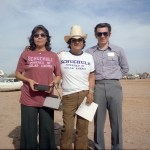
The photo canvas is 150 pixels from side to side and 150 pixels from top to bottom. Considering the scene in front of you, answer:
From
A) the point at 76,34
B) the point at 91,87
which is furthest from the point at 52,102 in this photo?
the point at 76,34

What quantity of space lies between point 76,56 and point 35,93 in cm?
96

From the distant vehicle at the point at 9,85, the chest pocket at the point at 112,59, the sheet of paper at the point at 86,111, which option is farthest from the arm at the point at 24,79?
the distant vehicle at the point at 9,85

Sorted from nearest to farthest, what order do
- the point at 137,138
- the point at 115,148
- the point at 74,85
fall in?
1. the point at 74,85
2. the point at 115,148
3. the point at 137,138

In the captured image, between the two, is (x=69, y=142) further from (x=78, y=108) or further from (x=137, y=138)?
(x=137, y=138)

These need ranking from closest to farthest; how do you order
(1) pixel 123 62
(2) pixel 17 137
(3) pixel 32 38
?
(3) pixel 32 38
(1) pixel 123 62
(2) pixel 17 137

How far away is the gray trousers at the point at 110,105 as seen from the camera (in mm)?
5719

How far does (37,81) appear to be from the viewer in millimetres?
5121

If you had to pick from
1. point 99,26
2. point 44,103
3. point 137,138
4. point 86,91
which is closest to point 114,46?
point 99,26

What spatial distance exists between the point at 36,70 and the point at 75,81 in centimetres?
75

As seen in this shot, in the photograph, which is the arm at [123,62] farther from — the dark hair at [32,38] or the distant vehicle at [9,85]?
the distant vehicle at [9,85]

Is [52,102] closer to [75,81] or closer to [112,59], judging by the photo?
[75,81]

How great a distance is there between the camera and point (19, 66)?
5.21 m

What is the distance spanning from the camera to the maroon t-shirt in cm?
512

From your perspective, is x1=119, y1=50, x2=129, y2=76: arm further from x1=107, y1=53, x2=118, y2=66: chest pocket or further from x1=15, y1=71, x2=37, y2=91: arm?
x1=15, y1=71, x2=37, y2=91: arm
